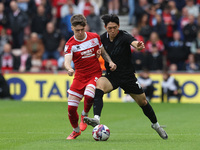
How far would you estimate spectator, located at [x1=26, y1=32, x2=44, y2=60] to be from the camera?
872 inches

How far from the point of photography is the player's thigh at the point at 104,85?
9.62 meters

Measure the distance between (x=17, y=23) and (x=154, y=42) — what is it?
5943 millimetres

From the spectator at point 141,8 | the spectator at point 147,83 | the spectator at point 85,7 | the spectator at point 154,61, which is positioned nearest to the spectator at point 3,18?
the spectator at point 85,7

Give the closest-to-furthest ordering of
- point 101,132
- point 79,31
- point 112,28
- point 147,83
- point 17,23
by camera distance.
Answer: point 101,132 → point 79,31 → point 112,28 → point 147,83 → point 17,23

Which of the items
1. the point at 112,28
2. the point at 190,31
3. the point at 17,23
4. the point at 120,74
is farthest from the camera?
the point at 17,23

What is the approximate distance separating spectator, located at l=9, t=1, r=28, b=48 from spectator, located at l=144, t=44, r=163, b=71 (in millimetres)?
5742

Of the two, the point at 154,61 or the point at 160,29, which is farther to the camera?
the point at 160,29

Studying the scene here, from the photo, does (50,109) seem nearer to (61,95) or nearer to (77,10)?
(61,95)

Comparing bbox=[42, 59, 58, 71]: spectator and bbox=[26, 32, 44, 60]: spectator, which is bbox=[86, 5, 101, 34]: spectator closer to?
bbox=[42, 59, 58, 71]: spectator

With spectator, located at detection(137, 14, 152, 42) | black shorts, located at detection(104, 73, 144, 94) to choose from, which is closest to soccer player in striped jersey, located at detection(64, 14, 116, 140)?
black shorts, located at detection(104, 73, 144, 94)

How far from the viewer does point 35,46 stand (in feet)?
73.3

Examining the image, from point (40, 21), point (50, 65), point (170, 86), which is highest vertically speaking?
point (40, 21)

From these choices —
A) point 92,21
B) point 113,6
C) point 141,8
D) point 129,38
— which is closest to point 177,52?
point 141,8

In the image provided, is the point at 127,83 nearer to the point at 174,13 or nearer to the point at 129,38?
the point at 129,38
